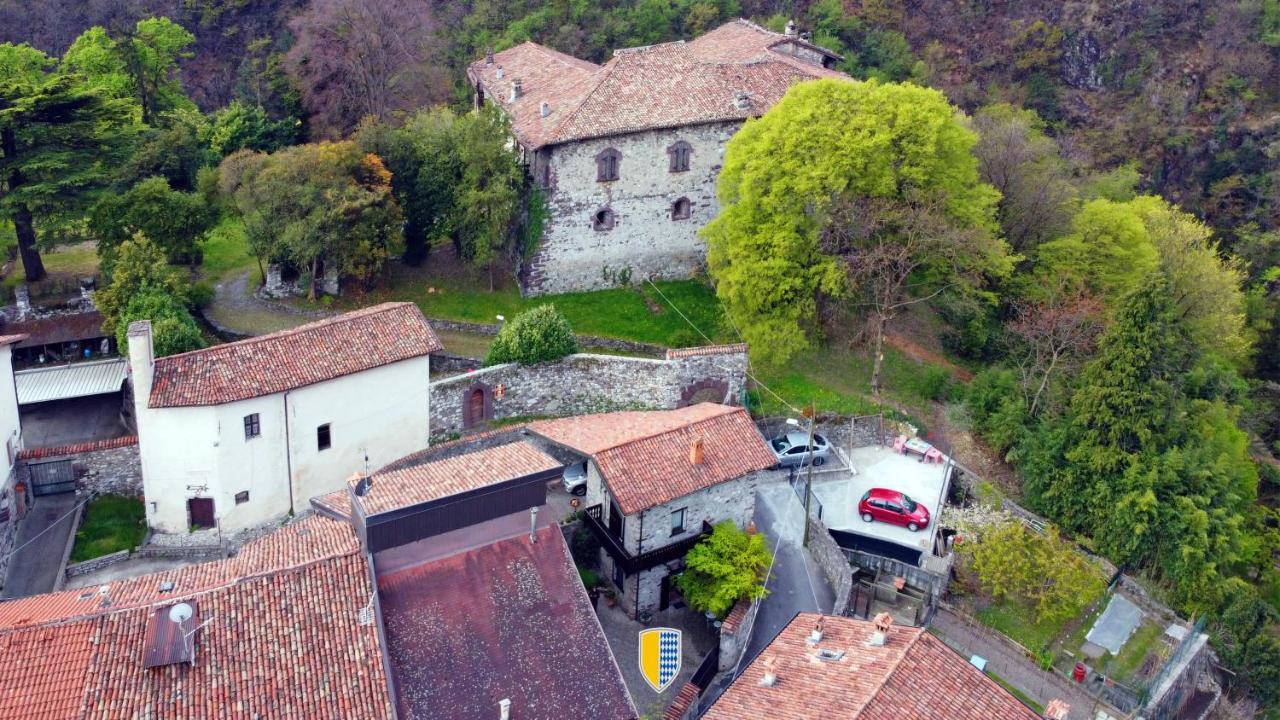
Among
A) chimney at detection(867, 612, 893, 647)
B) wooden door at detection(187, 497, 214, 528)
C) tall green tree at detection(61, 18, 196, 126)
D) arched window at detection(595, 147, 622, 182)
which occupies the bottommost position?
wooden door at detection(187, 497, 214, 528)

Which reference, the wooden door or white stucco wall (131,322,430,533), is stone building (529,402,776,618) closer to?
white stucco wall (131,322,430,533)

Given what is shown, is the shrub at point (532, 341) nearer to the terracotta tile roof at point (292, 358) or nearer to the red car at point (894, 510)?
the terracotta tile roof at point (292, 358)

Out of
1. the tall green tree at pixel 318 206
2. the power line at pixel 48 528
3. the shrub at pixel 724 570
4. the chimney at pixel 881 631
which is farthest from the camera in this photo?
the tall green tree at pixel 318 206

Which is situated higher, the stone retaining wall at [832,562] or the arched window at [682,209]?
the arched window at [682,209]

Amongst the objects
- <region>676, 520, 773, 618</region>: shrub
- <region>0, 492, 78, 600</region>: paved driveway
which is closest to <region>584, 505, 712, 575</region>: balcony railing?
<region>676, 520, 773, 618</region>: shrub

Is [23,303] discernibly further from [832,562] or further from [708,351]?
[832,562]

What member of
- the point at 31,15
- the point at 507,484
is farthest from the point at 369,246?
the point at 31,15

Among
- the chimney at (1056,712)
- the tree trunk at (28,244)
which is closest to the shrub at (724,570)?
the chimney at (1056,712)
